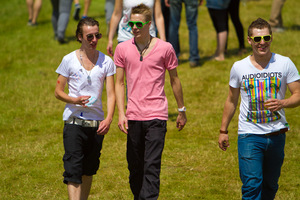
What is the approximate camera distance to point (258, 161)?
15.1 ft

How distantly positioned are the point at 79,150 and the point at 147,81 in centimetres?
96

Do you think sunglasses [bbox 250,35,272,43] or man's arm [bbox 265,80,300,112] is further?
sunglasses [bbox 250,35,272,43]

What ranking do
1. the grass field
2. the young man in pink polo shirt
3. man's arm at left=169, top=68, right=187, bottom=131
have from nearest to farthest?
the young man in pink polo shirt
man's arm at left=169, top=68, right=187, bottom=131
the grass field

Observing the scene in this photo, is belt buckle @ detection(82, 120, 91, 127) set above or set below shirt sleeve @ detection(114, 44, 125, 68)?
below

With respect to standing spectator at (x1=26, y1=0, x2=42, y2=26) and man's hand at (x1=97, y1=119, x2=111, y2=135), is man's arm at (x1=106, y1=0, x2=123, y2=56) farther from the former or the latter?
standing spectator at (x1=26, y1=0, x2=42, y2=26)

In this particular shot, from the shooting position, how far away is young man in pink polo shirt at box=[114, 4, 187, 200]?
4910 mm

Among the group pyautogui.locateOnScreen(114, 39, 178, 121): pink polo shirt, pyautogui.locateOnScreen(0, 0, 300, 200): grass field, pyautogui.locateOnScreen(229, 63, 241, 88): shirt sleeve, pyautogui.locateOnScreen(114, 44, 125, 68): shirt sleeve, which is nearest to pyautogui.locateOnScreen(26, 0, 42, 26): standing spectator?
pyautogui.locateOnScreen(0, 0, 300, 200): grass field

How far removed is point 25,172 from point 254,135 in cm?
340

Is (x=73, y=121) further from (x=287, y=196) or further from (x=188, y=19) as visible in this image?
(x=188, y=19)

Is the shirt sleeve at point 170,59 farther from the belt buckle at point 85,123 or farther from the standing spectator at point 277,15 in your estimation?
the standing spectator at point 277,15

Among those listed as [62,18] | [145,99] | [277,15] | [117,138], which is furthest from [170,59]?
[277,15]

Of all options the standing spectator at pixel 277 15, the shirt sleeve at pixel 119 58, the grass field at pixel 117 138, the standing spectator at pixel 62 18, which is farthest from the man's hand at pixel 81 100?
the standing spectator at pixel 277 15

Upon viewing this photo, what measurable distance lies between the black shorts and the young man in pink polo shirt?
37 cm

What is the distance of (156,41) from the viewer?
5074mm
